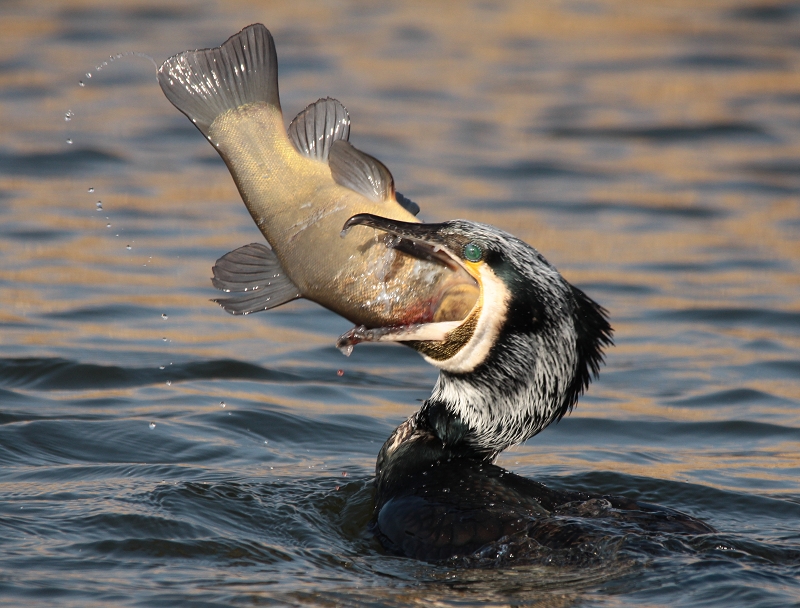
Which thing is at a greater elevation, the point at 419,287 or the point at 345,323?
the point at 419,287

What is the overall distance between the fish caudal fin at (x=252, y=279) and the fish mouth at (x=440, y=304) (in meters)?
0.27

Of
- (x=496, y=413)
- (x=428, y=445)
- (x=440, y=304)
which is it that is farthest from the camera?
(x=428, y=445)

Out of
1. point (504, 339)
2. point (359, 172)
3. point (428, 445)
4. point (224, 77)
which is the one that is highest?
point (224, 77)

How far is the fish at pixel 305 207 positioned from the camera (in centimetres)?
441

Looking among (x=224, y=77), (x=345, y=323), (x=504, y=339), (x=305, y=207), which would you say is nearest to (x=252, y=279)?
(x=305, y=207)

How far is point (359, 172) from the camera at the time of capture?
4383 mm

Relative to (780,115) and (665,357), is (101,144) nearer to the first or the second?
(665,357)

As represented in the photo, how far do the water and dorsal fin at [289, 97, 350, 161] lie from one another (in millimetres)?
1401

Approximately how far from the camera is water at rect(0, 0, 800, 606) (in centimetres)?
464

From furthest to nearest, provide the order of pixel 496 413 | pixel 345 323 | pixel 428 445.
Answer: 1. pixel 345 323
2. pixel 428 445
3. pixel 496 413

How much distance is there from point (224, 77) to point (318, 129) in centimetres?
36

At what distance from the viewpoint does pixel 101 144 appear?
11109mm

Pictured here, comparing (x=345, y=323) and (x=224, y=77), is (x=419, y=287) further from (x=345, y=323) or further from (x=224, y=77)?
(x=345, y=323)

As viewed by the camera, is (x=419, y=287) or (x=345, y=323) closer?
(x=419, y=287)
